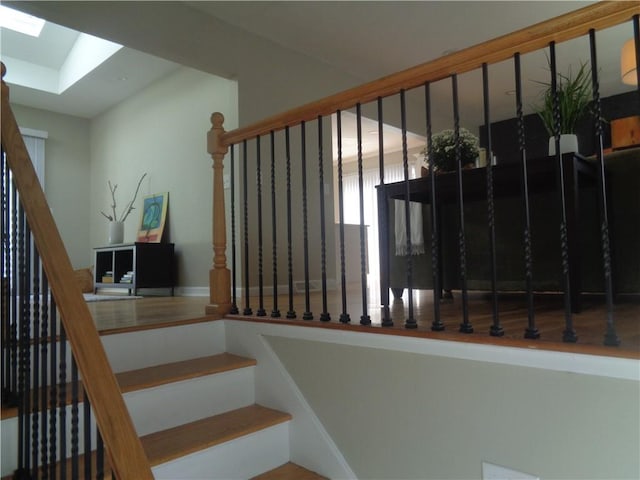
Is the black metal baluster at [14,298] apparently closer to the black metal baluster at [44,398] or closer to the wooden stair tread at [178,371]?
the black metal baluster at [44,398]

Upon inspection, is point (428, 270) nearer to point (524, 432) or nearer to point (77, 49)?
point (524, 432)

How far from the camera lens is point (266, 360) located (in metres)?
1.97

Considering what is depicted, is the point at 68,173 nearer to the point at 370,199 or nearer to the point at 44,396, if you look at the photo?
the point at 370,199

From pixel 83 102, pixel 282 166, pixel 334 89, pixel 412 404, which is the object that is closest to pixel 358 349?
pixel 412 404

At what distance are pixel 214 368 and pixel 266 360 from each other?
0.23m

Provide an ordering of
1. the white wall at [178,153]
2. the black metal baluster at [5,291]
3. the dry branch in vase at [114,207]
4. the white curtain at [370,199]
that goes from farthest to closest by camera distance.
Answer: the white curtain at [370,199]
the dry branch in vase at [114,207]
the white wall at [178,153]
the black metal baluster at [5,291]

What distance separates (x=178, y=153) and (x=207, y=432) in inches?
140

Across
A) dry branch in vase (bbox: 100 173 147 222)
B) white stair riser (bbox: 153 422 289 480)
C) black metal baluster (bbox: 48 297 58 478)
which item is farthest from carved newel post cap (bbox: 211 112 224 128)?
dry branch in vase (bbox: 100 173 147 222)

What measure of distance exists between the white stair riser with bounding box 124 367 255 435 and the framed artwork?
3.13 m

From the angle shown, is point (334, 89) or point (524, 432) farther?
point (334, 89)

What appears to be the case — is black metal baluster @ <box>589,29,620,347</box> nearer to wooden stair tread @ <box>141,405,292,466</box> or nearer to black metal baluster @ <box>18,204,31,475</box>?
wooden stair tread @ <box>141,405,292,466</box>

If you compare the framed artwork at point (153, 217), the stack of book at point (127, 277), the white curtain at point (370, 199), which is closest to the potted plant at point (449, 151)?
the framed artwork at point (153, 217)

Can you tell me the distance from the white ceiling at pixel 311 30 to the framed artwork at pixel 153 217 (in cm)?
137

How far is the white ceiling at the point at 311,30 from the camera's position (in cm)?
329
